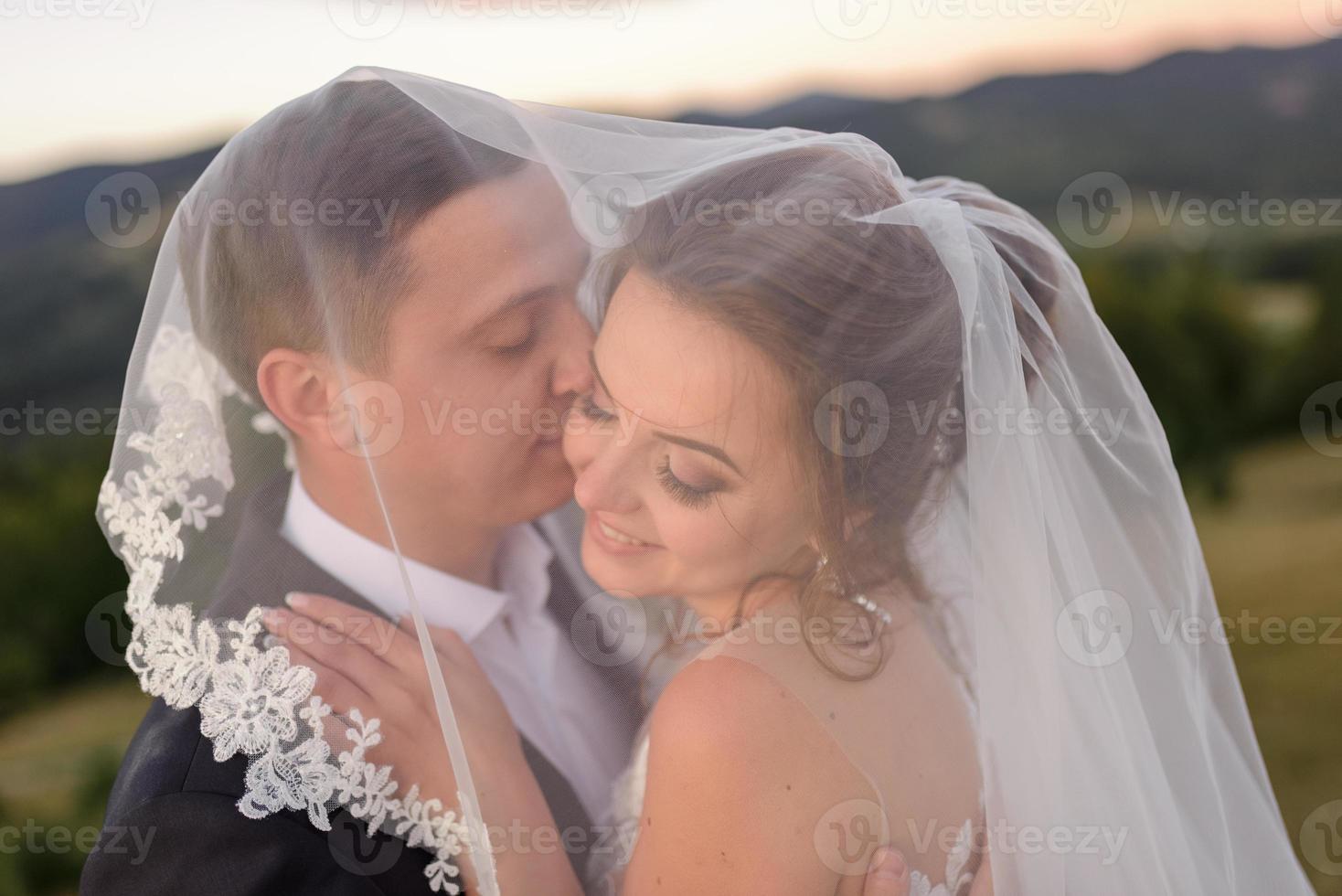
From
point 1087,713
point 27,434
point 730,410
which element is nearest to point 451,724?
point 730,410

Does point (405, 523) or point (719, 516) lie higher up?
point (719, 516)

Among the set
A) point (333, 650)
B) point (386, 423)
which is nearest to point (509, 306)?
point (386, 423)

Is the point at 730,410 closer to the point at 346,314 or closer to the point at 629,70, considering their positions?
the point at 346,314

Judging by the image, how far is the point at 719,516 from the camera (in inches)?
64.7

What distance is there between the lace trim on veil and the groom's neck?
6.5 inches

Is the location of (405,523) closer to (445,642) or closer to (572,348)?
(445,642)

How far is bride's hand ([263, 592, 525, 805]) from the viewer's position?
164 cm

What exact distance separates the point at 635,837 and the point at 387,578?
633 millimetres

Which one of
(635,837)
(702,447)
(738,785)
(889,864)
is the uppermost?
(702,447)

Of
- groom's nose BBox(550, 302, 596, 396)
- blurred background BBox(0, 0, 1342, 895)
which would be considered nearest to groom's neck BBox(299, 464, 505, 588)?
groom's nose BBox(550, 302, 596, 396)

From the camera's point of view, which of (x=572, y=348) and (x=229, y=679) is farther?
(x=572, y=348)

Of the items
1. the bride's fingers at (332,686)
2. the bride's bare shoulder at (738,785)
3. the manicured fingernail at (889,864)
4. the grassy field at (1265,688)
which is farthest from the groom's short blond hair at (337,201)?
the grassy field at (1265,688)

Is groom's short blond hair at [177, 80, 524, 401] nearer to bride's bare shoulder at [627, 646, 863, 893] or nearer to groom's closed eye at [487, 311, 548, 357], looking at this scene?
groom's closed eye at [487, 311, 548, 357]

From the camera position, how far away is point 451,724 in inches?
62.2
